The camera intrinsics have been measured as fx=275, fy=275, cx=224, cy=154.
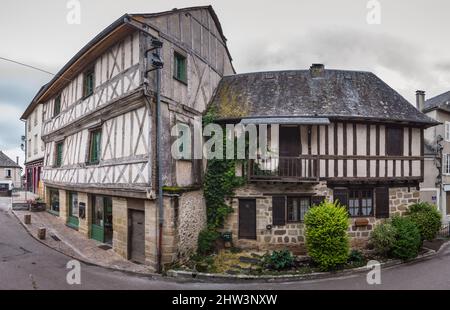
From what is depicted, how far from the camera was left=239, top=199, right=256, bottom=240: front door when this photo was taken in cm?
1057

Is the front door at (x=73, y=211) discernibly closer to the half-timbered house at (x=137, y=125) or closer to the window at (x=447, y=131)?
the half-timbered house at (x=137, y=125)

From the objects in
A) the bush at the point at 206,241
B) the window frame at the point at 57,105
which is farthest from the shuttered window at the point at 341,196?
the window frame at the point at 57,105

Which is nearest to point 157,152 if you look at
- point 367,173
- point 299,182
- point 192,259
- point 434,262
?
point 192,259

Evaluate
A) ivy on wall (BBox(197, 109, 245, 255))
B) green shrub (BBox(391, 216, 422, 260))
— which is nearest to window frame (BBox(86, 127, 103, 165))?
ivy on wall (BBox(197, 109, 245, 255))

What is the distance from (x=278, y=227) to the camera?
34.1 feet

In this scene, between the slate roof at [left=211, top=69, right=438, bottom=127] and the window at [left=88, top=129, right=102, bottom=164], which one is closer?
the slate roof at [left=211, top=69, right=438, bottom=127]

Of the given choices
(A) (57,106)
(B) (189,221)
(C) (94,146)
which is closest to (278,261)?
(B) (189,221)

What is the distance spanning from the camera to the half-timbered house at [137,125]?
8.34m

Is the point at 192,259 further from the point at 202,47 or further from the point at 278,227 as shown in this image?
the point at 202,47

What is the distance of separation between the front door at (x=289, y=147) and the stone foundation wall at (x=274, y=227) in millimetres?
738

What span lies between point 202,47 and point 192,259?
8234mm

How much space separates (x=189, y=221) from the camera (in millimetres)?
9414

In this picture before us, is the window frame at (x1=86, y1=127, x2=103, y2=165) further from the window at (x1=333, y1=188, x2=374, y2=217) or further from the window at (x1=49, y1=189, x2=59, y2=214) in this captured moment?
the window at (x1=333, y1=188, x2=374, y2=217)

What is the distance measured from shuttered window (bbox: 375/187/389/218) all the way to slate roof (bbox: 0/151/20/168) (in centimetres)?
3591
